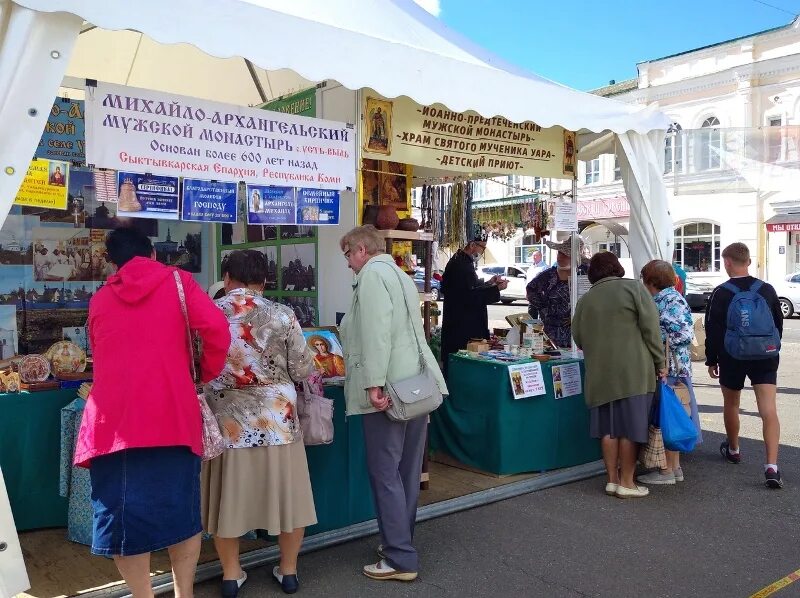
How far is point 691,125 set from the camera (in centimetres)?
2441

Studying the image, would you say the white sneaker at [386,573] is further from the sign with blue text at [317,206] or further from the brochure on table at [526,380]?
the sign with blue text at [317,206]

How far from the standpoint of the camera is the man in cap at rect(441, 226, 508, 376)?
→ 19.6ft

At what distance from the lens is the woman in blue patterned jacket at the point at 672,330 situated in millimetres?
5023

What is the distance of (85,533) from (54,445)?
1.72 feet

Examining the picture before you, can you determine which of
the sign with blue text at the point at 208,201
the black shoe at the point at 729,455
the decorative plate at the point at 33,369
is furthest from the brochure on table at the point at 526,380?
the decorative plate at the point at 33,369

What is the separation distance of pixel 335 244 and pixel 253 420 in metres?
1.97

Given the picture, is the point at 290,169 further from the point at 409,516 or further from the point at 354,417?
the point at 409,516

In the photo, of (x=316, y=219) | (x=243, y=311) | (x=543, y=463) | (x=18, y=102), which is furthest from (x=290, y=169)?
(x=543, y=463)

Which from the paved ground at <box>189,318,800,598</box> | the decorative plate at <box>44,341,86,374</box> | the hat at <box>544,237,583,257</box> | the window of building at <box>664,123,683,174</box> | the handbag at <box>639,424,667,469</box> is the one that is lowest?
the paved ground at <box>189,318,800,598</box>

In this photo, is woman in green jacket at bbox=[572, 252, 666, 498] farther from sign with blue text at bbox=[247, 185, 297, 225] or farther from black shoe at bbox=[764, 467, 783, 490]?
sign with blue text at bbox=[247, 185, 297, 225]

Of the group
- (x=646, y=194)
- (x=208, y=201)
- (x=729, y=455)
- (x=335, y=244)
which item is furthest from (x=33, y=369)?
(x=729, y=455)

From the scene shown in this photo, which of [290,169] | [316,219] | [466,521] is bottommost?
[466,521]

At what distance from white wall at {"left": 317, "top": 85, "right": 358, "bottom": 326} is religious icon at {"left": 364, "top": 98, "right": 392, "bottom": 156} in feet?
0.32

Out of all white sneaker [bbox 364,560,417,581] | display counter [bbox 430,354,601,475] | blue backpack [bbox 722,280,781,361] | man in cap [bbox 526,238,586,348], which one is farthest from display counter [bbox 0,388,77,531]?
blue backpack [bbox 722,280,781,361]
